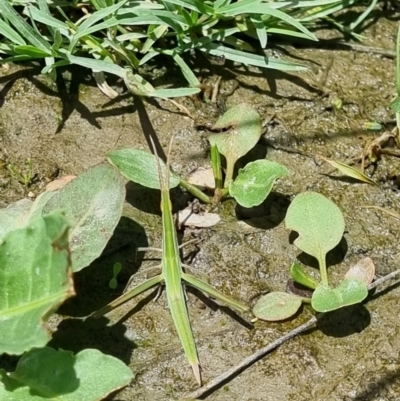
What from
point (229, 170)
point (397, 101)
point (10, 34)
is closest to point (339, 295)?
point (229, 170)

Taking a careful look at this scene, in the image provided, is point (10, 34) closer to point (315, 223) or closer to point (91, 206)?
point (91, 206)

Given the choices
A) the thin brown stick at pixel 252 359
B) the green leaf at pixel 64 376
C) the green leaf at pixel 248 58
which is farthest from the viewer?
the green leaf at pixel 248 58

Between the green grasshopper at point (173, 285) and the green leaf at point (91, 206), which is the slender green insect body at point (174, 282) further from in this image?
the green leaf at point (91, 206)

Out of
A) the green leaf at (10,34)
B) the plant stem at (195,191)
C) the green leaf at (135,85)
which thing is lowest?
the plant stem at (195,191)

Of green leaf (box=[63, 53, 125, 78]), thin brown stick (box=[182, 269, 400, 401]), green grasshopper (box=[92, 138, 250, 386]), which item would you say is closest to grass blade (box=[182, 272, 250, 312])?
green grasshopper (box=[92, 138, 250, 386])

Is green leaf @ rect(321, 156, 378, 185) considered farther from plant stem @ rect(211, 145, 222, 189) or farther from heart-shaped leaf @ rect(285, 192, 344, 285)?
plant stem @ rect(211, 145, 222, 189)

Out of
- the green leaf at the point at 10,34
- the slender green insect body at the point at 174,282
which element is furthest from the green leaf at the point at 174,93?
the green leaf at the point at 10,34

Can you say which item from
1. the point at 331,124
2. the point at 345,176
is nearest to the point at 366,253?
the point at 345,176
